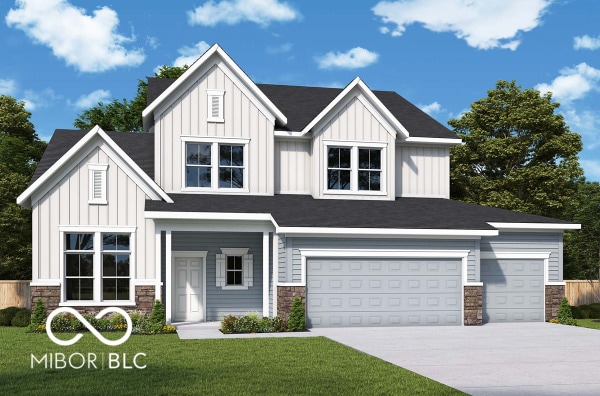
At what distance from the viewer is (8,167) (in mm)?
38469

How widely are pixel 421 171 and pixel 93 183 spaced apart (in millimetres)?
12866

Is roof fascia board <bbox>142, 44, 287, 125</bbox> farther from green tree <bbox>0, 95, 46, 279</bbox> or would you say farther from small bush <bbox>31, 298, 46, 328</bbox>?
green tree <bbox>0, 95, 46, 279</bbox>

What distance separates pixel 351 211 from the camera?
24688 millimetres

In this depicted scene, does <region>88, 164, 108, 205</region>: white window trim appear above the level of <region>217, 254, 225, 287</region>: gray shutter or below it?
above

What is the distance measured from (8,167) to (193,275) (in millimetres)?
18016

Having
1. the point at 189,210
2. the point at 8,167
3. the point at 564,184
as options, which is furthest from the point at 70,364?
the point at 564,184

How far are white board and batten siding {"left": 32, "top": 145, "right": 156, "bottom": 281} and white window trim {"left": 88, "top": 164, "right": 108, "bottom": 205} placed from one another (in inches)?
4.0

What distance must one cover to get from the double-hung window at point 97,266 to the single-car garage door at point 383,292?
6289 millimetres

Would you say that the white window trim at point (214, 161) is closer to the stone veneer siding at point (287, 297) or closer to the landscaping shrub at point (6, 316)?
the stone veneer siding at point (287, 297)

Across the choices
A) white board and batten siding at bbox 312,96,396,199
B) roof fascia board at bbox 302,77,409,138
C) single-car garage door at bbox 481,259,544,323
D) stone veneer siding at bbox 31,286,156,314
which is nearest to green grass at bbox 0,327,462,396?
stone veneer siding at bbox 31,286,156,314

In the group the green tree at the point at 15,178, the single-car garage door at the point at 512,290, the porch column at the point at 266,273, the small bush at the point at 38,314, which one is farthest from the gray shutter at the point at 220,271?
the green tree at the point at 15,178

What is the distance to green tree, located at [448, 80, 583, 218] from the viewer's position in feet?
133

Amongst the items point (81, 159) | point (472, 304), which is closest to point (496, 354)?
point (472, 304)

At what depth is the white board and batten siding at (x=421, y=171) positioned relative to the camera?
92.9 ft
